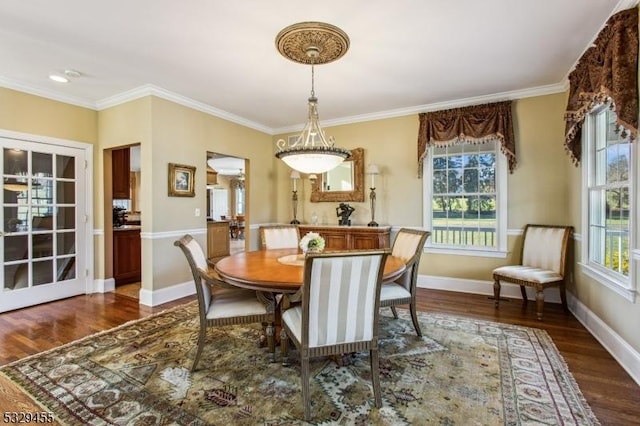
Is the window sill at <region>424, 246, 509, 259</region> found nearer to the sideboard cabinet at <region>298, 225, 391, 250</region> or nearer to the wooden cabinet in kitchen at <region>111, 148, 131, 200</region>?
the sideboard cabinet at <region>298, 225, 391, 250</region>

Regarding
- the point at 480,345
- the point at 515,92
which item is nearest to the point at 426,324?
the point at 480,345

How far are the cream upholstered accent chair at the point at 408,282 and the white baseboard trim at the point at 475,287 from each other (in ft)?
5.32

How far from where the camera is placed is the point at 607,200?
2.80 metres

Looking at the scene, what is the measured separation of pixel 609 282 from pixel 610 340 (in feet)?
1.50

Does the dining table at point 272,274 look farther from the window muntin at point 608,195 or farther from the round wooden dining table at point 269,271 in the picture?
the window muntin at point 608,195

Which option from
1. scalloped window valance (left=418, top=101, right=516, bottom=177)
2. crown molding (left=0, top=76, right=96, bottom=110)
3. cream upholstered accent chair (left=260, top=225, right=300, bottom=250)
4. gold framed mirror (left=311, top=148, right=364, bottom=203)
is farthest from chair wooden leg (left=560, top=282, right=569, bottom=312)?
crown molding (left=0, top=76, right=96, bottom=110)

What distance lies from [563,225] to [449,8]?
2.97m

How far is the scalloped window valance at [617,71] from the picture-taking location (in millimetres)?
2121

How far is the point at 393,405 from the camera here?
1855 millimetres

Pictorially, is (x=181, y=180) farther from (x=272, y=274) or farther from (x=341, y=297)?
(x=341, y=297)

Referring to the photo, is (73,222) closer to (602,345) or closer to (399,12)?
(399,12)

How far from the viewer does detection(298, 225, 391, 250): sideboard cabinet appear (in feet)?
14.6

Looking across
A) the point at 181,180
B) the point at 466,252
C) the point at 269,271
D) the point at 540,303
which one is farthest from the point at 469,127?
the point at 181,180

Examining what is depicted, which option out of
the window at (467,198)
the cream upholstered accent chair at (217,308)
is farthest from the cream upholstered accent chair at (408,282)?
the window at (467,198)
